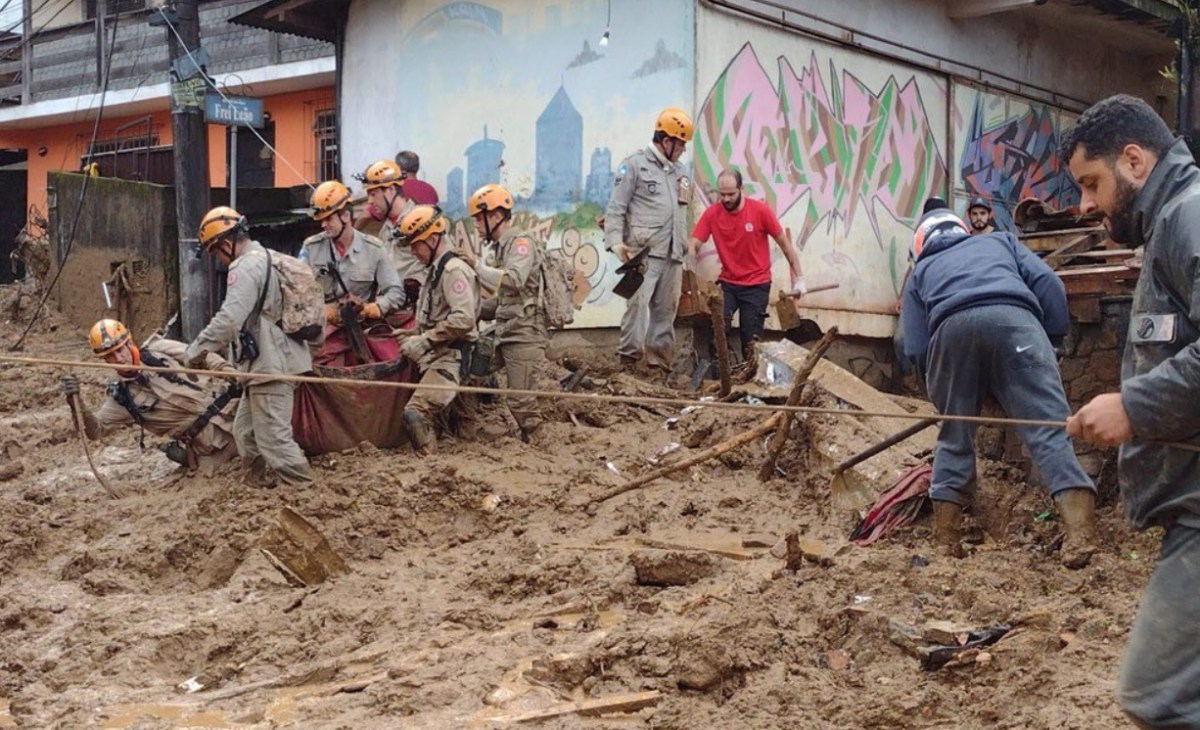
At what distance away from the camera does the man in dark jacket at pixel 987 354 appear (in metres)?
6.69

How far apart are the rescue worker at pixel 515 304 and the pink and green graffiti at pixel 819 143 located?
108 inches

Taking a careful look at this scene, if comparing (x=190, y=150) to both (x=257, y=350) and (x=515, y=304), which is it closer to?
(x=515, y=304)

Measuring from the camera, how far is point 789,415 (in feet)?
30.6

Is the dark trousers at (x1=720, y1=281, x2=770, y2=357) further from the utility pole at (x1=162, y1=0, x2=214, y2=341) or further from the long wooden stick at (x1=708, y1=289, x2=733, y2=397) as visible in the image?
the utility pole at (x1=162, y1=0, x2=214, y2=341)

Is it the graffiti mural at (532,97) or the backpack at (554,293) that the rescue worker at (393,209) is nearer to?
the backpack at (554,293)

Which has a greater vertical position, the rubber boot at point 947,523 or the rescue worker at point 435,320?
the rescue worker at point 435,320

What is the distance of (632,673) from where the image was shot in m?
5.82

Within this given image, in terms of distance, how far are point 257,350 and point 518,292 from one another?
2.04 meters

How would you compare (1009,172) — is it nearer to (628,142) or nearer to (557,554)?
(628,142)

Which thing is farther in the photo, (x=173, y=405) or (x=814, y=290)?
(x=814, y=290)

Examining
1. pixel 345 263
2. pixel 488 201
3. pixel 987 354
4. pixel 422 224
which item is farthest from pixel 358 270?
pixel 987 354

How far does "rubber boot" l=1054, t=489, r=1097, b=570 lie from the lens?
6641mm

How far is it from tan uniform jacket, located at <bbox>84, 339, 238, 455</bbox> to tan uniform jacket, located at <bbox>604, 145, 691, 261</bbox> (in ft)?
11.4

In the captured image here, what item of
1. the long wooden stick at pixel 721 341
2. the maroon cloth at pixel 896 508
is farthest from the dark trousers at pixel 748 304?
the maroon cloth at pixel 896 508
